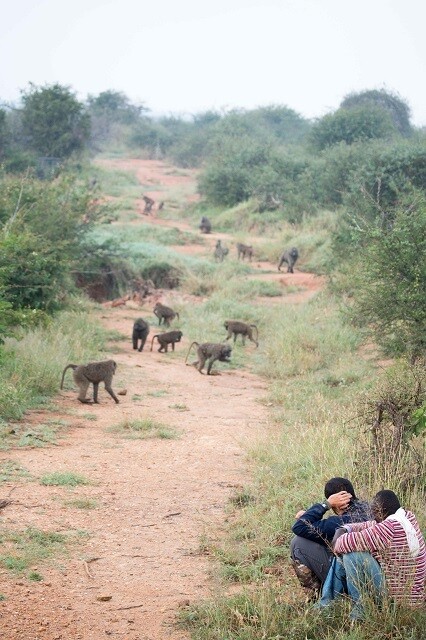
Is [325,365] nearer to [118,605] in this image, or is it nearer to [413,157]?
[118,605]

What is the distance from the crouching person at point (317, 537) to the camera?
5.46m

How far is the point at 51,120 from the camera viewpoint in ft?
132

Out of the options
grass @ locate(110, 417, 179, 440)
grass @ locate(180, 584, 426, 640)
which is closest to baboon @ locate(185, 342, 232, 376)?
grass @ locate(110, 417, 179, 440)

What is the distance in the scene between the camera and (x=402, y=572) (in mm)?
4965

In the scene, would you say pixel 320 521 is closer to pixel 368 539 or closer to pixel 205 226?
pixel 368 539

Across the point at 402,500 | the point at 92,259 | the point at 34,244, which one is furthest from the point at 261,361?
the point at 402,500

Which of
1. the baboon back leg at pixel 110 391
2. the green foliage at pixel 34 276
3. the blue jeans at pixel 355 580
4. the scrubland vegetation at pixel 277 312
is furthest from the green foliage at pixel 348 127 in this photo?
the blue jeans at pixel 355 580

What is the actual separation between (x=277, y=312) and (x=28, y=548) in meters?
13.3

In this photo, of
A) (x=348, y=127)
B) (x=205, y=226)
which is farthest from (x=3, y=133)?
(x=348, y=127)

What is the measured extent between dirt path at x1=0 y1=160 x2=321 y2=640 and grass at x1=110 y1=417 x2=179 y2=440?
8cm

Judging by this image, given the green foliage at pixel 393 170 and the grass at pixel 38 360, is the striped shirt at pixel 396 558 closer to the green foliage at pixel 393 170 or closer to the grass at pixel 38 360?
the grass at pixel 38 360

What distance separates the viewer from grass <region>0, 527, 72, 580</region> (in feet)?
19.7

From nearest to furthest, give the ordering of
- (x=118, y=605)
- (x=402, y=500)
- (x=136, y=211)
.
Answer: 1. (x=118, y=605)
2. (x=402, y=500)
3. (x=136, y=211)

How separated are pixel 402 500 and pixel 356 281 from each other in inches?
289
